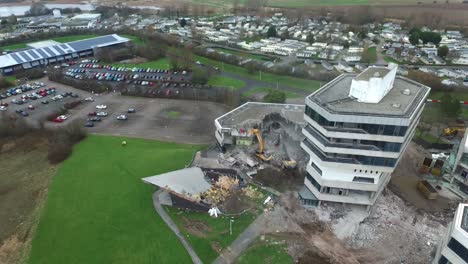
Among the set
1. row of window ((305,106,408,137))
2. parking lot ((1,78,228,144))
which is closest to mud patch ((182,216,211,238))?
row of window ((305,106,408,137))

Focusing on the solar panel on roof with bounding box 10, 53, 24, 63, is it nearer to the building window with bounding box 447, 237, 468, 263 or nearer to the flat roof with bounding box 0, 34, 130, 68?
the flat roof with bounding box 0, 34, 130, 68

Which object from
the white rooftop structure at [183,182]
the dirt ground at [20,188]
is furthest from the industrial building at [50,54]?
the white rooftop structure at [183,182]

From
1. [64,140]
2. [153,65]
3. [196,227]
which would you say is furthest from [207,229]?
[153,65]

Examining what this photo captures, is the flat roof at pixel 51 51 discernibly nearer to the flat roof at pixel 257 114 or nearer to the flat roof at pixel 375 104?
the flat roof at pixel 257 114

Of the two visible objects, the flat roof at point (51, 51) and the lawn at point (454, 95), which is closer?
the lawn at point (454, 95)

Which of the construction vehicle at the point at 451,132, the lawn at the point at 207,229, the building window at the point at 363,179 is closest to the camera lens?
the lawn at the point at 207,229

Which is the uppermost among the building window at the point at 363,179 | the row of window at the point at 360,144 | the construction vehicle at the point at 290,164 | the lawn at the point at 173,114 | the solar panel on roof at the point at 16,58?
the row of window at the point at 360,144
